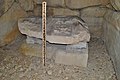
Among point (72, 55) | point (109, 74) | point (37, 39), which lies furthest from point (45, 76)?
point (109, 74)

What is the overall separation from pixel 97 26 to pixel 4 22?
47.8 inches

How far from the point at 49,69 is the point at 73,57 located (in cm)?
27

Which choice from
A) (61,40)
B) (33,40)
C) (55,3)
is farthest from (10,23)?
(61,40)

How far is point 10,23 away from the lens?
2158 mm

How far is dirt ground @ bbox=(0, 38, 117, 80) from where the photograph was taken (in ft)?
5.40

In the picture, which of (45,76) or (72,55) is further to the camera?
(72,55)

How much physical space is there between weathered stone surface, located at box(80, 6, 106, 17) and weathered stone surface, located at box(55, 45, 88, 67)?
2.33 ft

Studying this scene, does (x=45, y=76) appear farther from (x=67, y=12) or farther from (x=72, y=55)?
(x=67, y=12)

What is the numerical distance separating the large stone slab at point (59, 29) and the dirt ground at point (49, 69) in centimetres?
27

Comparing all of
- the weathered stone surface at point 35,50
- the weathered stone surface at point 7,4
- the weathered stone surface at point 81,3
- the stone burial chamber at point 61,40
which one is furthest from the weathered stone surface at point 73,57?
the weathered stone surface at point 7,4

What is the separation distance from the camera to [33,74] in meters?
1.68

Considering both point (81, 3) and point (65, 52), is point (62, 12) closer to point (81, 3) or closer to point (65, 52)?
point (81, 3)

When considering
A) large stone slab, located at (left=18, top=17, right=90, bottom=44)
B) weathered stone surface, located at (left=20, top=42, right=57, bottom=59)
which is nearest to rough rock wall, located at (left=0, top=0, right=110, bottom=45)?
large stone slab, located at (left=18, top=17, right=90, bottom=44)

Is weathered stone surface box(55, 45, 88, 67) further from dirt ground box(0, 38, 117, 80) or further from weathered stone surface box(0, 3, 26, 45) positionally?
weathered stone surface box(0, 3, 26, 45)
